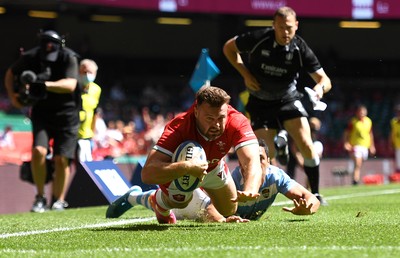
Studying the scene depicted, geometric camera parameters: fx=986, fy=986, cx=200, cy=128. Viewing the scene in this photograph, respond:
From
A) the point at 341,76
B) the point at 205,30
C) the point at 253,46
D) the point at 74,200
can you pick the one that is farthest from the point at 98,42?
the point at 253,46

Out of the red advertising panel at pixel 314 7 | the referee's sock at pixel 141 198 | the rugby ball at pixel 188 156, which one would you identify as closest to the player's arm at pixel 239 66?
the referee's sock at pixel 141 198

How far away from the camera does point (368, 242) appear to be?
19.0 ft

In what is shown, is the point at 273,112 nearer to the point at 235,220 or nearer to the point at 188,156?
the point at 235,220

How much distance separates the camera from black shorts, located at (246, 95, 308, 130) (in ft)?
32.9

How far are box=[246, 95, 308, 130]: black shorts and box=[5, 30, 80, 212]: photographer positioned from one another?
2283 mm

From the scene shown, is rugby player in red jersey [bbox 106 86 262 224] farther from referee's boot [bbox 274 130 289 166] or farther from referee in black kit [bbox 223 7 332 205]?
referee's boot [bbox 274 130 289 166]

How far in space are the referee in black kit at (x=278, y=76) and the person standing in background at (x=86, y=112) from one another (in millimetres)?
3498

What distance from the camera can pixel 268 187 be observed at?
7.73 meters

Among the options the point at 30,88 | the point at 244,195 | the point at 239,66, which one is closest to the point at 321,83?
the point at 239,66

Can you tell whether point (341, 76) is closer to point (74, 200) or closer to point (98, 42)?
point (98, 42)

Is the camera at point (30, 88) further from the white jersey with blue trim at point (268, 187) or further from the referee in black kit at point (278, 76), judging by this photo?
the white jersey with blue trim at point (268, 187)

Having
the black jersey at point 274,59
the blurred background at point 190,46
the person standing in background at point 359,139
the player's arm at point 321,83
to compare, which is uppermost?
the black jersey at point 274,59

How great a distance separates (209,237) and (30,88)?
523cm

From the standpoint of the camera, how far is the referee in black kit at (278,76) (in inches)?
388
